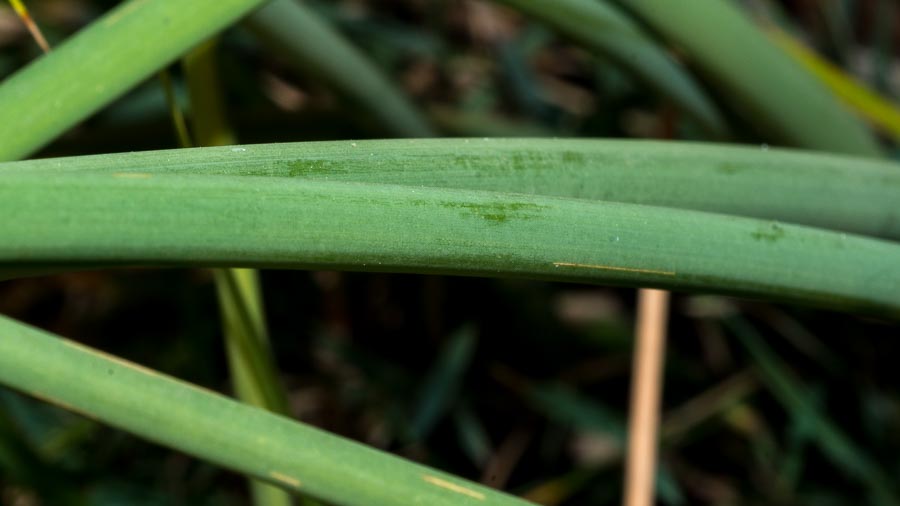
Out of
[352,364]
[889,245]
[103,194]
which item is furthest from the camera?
[352,364]

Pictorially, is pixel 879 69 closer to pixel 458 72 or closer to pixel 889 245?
pixel 458 72

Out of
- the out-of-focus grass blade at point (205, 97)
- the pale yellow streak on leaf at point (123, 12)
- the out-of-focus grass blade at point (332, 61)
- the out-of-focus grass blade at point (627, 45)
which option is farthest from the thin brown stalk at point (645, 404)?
the pale yellow streak on leaf at point (123, 12)

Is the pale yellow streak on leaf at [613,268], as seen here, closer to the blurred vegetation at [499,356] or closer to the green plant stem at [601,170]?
the green plant stem at [601,170]

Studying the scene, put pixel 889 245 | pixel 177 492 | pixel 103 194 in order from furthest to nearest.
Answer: pixel 177 492, pixel 889 245, pixel 103 194

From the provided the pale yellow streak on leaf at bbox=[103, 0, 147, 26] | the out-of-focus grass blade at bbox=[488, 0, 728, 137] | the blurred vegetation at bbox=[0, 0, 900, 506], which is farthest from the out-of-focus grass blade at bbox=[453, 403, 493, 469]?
the pale yellow streak on leaf at bbox=[103, 0, 147, 26]

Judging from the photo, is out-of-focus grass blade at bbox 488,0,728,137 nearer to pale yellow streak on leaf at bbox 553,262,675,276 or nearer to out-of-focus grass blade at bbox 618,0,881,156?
out-of-focus grass blade at bbox 618,0,881,156

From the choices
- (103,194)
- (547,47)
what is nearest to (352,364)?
(547,47)

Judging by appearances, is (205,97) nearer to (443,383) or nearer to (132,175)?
(132,175)
